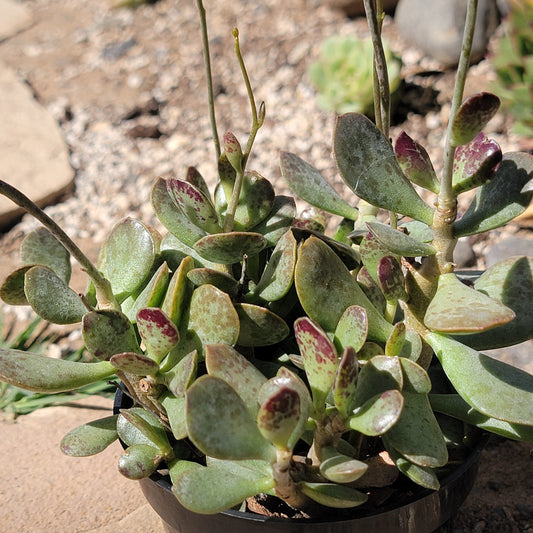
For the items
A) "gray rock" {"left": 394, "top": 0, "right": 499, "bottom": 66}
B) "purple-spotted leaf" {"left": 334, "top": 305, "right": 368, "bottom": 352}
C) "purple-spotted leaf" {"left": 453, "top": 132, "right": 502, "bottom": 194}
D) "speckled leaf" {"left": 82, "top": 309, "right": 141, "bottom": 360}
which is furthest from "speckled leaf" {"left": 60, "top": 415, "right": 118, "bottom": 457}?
"gray rock" {"left": 394, "top": 0, "right": 499, "bottom": 66}

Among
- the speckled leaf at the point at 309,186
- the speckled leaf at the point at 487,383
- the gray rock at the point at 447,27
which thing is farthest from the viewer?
the gray rock at the point at 447,27

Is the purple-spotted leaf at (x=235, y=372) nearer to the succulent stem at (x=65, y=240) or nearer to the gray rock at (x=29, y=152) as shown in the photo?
the succulent stem at (x=65, y=240)

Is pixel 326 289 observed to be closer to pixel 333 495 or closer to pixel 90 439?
pixel 333 495

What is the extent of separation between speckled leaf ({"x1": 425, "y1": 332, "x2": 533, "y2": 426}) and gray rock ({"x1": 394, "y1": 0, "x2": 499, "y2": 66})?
2.34m

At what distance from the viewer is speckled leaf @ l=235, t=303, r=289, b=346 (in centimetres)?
86

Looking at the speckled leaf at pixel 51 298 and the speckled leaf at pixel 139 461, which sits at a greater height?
the speckled leaf at pixel 51 298

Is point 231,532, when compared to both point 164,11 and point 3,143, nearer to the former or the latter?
point 3,143

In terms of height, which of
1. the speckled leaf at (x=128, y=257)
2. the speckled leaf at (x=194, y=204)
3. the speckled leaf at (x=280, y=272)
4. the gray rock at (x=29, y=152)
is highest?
the speckled leaf at (x=194, y=204)

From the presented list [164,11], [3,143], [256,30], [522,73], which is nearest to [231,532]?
[522,73]

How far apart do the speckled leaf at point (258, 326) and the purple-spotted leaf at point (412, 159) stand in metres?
0.25

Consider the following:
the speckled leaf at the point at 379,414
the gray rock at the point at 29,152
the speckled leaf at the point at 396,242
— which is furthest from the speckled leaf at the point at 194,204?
the gray rock at the point at 29,152

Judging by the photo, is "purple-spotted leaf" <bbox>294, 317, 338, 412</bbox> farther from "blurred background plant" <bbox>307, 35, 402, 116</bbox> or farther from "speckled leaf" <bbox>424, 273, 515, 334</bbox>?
"blurred background plant" <bbox>307, 35, 402, 116</bbox>

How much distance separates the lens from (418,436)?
2.64 feet

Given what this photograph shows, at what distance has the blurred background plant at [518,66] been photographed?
2.39 meters
